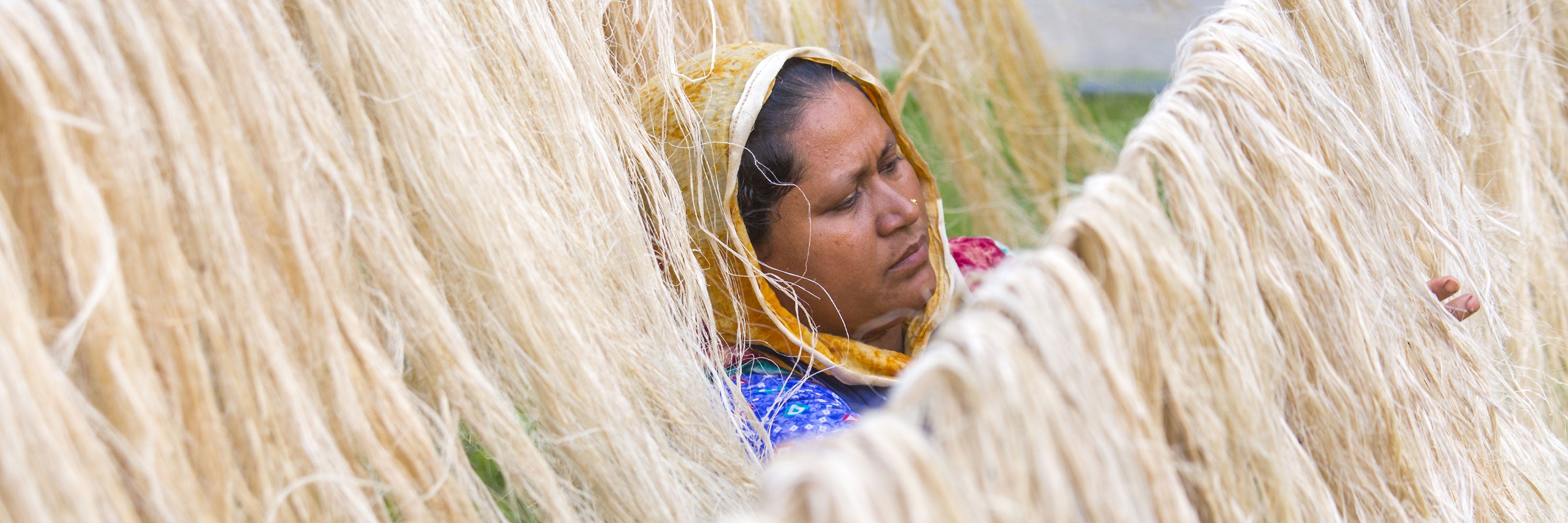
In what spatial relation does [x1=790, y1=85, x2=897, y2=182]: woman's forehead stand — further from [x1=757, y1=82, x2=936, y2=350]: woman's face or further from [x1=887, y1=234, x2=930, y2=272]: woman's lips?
[x1=887, y1=234, x2=930, y2=272]: woman's lips

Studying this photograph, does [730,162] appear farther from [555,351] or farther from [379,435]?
[379,435]

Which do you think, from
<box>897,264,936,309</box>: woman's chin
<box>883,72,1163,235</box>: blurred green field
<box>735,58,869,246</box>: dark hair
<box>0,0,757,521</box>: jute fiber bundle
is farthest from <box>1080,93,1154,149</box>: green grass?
<box>0,0,757,521</box>: jute fiber bundle

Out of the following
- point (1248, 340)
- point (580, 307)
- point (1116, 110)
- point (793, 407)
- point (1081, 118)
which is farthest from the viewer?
point (1116, 110)

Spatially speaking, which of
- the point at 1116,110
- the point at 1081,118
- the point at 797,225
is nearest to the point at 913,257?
the point at 797,225

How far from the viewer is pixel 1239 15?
29.4 inches

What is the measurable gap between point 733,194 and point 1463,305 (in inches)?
27.2

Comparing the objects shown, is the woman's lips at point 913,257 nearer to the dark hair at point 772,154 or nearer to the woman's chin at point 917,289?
the woman's chin at point 917,289

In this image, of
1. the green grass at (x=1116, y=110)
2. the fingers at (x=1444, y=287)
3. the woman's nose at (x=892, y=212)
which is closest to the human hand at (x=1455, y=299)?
the fingers at (x=1444, y=287)

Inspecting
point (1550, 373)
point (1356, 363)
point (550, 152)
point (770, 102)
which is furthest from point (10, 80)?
point (1550, 373)

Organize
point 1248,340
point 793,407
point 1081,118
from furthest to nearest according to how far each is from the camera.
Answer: point 1081,118
point 793,407
point 1248,340

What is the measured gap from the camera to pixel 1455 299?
0.84 m

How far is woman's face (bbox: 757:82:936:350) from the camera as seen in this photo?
107 centimetres

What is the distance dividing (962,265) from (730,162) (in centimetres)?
58

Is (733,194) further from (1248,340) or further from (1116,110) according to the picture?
(1116,110)
